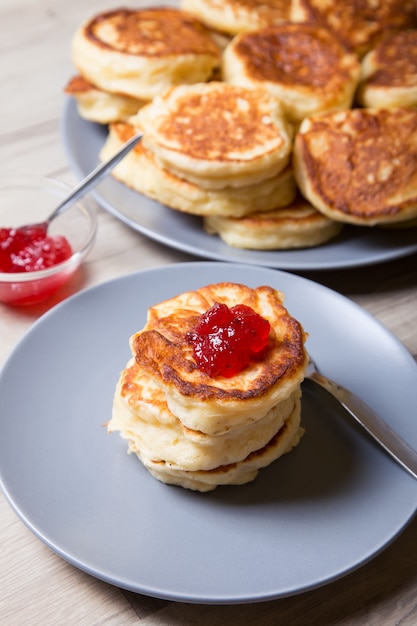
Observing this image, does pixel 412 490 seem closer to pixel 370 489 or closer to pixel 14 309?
pixel 370 489

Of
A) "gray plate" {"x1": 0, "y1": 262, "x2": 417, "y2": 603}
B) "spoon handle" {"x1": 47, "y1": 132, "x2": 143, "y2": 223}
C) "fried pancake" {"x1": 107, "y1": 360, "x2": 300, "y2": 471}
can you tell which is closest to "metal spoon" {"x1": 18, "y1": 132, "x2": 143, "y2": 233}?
"spoon handle" {"x1": 47, "y1": 132, "x2": 143, "y2": 223}

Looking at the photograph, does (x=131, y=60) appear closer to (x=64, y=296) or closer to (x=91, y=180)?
(x=91, y=180)

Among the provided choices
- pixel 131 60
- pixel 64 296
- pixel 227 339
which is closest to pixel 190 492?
pixel 227 339

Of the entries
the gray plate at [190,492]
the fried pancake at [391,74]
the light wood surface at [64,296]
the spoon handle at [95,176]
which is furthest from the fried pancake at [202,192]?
the fried pancake at [391,74]

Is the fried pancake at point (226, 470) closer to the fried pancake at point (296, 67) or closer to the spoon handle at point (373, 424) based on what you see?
the spoon handle at point (373, 424)

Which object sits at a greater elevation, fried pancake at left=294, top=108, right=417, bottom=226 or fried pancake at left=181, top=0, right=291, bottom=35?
fried pancake at left=181, top=0, right=291, bottom=35

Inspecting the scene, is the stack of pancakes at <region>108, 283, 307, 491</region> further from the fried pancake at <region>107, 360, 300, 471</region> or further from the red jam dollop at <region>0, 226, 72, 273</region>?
the red jam dollop at <region>0, 226, 72, 273</region>

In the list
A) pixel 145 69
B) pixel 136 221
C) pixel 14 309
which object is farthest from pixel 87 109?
pixel 14 309
